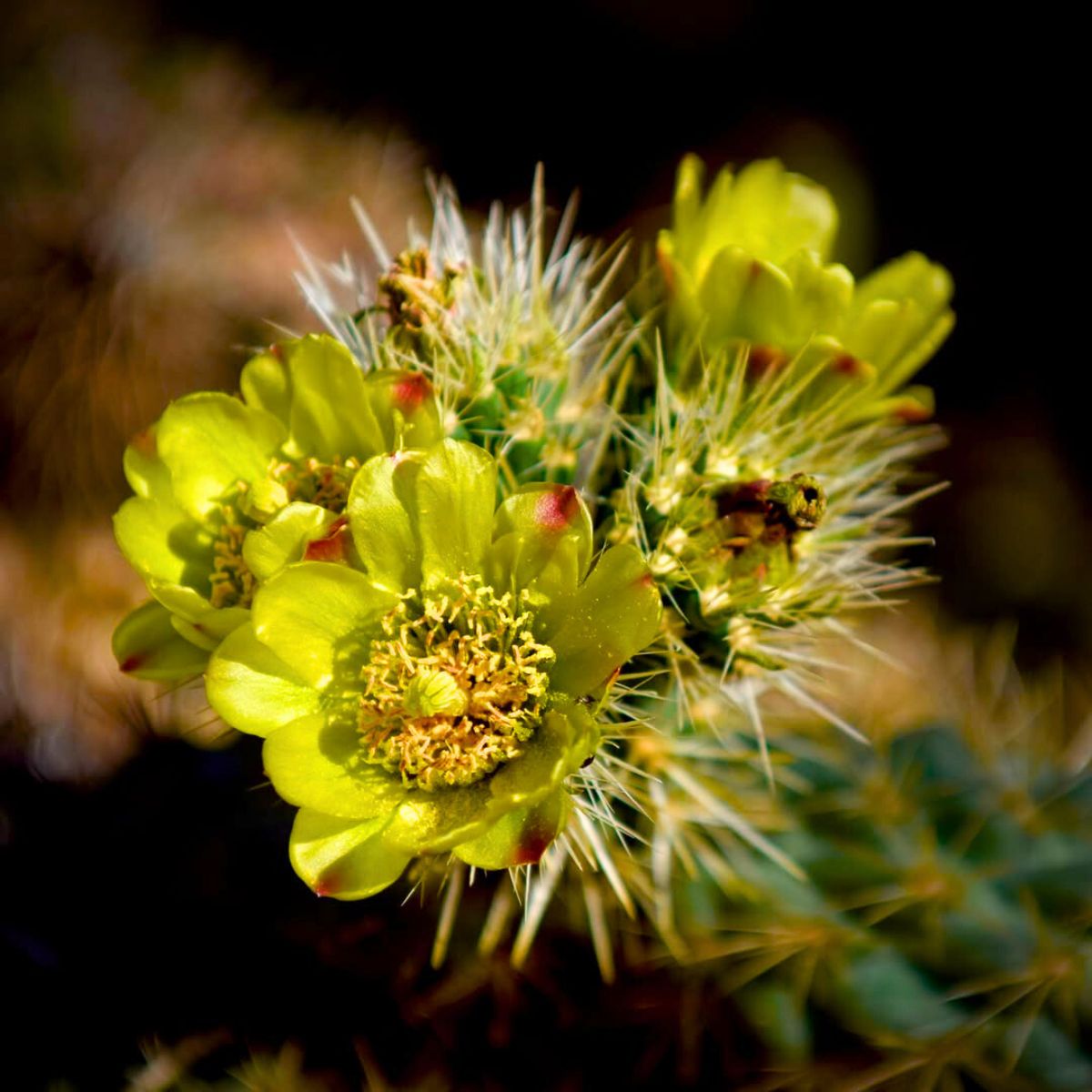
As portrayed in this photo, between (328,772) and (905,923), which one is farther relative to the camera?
(905,923)

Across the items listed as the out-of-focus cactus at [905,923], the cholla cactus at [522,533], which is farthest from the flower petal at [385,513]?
the out-of-focus cactus at [905,923]

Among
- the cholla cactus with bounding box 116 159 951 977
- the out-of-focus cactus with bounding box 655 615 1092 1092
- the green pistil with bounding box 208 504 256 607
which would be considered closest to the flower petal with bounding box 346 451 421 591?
the cholla cactus with bounding box 116 159 951 977

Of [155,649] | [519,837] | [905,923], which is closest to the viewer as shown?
[519,837]

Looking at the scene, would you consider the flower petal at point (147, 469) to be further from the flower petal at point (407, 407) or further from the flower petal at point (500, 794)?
the flower petal at point (500, 794)

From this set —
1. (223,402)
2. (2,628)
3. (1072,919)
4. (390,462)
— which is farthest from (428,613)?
(2,628)

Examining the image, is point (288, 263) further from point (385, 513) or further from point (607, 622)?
point (607, 622)

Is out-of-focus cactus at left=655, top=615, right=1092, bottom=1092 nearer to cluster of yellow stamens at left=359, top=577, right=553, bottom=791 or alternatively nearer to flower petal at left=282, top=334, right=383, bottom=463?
cluster of yellow stamens at left=359, top=577, right=553, bottom=791

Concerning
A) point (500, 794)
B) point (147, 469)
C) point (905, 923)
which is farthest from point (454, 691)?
point (905, 923)

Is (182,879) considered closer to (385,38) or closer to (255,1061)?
(255,1061)
